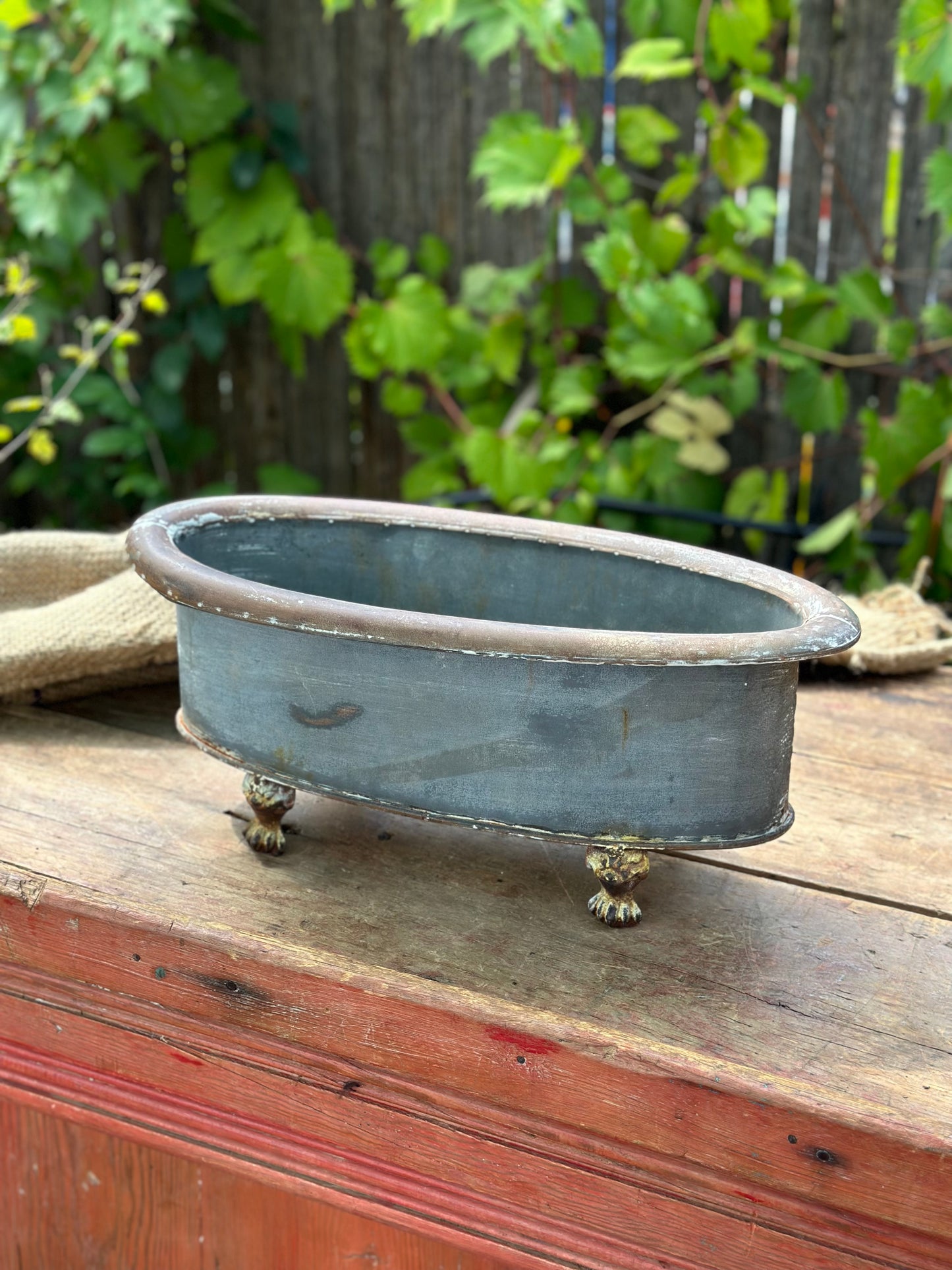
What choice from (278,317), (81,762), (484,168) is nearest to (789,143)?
(484,168)

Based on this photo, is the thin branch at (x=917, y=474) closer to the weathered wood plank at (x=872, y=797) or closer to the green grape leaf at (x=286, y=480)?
the weathered wood plank at (x=872, y=797)

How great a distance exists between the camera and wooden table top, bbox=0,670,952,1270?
750mm

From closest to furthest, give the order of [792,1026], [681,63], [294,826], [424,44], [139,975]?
1. [792,1026]
2. [139,975]
3. [294,826]
4. [681,63]
5. [424,44]

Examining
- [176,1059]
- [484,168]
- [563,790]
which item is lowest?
[176,1059]

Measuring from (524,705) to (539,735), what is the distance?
0.02 meters

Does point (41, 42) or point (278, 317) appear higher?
point (41, 42)

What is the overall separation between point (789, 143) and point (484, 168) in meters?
0.72

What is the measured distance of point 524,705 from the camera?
824 millimetres

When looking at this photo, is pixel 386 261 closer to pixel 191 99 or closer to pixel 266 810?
pixel 191 99

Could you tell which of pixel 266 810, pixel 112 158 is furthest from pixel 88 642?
pixel 112 158

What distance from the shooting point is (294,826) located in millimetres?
1067

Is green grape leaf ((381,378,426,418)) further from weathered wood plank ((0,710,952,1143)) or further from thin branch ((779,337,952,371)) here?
weathered wood plank ((0,710,952,1143))

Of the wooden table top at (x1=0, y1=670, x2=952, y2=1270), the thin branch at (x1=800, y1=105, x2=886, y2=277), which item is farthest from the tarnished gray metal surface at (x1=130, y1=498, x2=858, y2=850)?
the thin branch at (x1=800, y1=105, x2=886, y2=277)

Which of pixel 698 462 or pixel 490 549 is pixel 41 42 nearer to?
pixel 698 462
